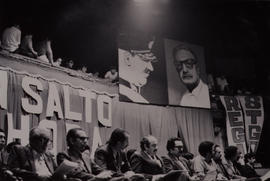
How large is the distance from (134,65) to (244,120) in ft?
6.10

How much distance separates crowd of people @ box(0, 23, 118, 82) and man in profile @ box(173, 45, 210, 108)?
173 cm

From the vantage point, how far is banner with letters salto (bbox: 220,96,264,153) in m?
5.95

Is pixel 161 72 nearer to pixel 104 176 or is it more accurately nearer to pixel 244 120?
pixel 244 120

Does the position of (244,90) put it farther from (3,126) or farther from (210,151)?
(3,126)

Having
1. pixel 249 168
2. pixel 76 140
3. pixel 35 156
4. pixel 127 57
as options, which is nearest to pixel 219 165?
pixel 249 168

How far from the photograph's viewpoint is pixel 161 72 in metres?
5.92

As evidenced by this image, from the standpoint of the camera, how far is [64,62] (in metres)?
4.71

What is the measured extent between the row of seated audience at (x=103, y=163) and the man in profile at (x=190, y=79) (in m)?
1.41

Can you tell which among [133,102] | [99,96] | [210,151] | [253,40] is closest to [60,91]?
[99,96]

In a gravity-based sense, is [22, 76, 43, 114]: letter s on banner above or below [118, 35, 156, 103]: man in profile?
below

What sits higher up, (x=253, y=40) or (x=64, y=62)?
(x=253, y=40)

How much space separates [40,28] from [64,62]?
55 cm

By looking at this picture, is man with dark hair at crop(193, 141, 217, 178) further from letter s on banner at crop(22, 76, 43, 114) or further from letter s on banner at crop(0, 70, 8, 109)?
letter s on banner at crop(0, 70, 8, 109)

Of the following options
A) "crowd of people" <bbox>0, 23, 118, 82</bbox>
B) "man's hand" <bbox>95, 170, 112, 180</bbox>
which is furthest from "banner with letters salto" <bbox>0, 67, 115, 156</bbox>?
"man's hand" <bbox>95, 170, 112, 180</bbox>
